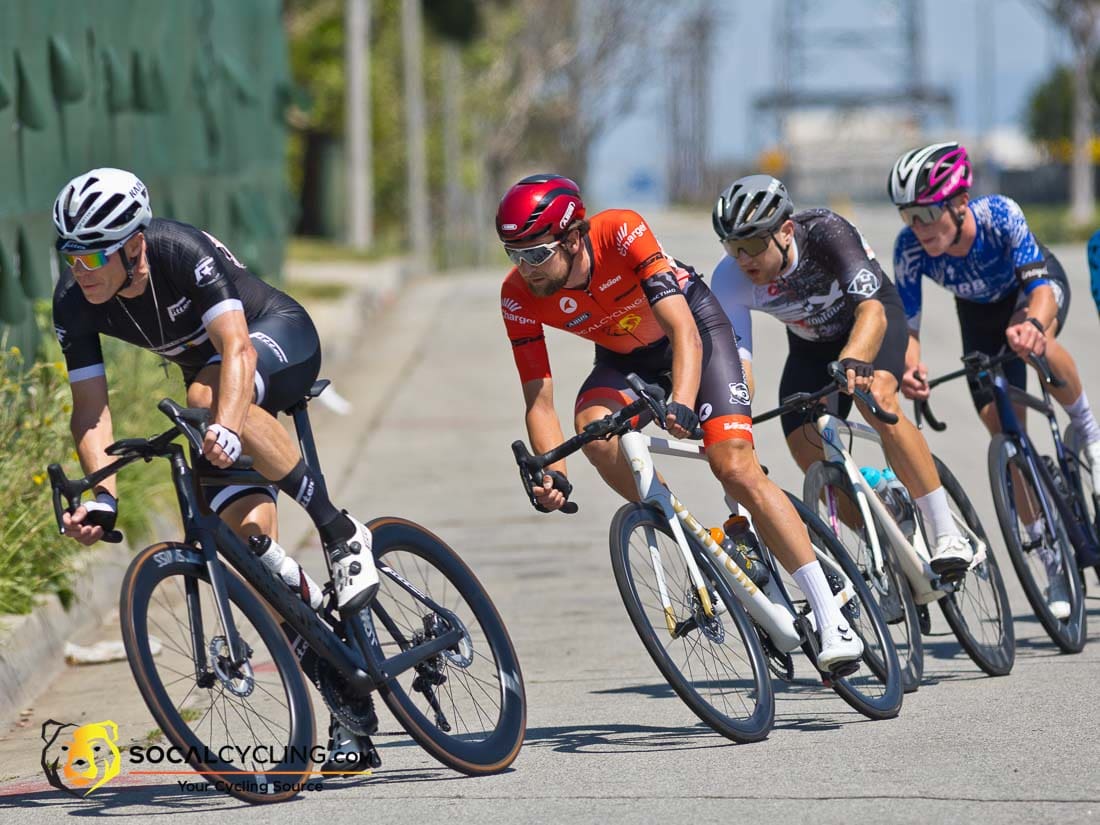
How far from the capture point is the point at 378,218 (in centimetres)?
4944

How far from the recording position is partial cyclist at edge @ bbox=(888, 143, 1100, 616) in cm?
755

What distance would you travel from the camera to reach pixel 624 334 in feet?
21.9

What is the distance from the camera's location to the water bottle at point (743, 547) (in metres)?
6.40

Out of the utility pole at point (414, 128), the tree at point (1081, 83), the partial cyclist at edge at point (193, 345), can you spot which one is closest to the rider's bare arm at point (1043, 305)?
the partial cyclist at edge at point (193, 345)

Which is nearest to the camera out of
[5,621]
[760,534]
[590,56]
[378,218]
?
[760,534]

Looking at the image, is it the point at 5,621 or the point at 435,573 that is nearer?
the point at 435,573

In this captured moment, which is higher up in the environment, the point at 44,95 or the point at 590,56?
the point at 44,95

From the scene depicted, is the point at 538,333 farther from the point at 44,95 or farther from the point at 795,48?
the point at 795,48

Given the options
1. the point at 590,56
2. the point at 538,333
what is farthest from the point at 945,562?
the point at 590,56

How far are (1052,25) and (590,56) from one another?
17093 millimetres

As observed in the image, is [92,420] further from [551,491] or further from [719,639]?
[719,639]

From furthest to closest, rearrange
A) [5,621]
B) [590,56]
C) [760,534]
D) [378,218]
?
[590,56] → [378,218] → [5,621] → [760,534]

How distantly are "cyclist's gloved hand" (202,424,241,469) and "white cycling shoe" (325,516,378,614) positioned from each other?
24.2 inches

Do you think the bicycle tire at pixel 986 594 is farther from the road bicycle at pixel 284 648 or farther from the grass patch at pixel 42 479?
the grass patch at pixel 42 479
